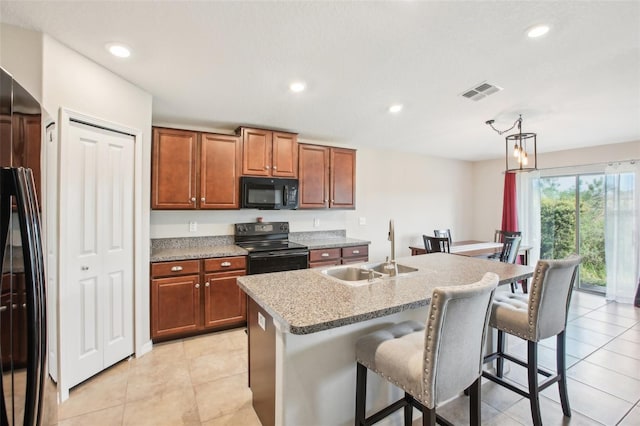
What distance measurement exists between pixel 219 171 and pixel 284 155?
2.76 ft

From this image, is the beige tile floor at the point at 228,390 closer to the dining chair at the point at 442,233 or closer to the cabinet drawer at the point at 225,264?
the cabinet drawer at the point at 225,264

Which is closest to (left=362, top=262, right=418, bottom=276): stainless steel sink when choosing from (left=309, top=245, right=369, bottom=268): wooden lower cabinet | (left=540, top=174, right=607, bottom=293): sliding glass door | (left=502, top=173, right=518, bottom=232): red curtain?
(left=309, top=245, right=369, bottom=268): wooden lower cabinet

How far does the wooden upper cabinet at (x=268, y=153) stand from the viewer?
3533 millimetres

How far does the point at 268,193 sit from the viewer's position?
12.0 feet

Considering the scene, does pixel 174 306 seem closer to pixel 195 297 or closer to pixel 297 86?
pixel 195 297

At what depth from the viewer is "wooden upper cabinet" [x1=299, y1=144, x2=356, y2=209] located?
12.9 feet

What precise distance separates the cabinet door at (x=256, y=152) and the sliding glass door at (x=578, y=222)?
490cm

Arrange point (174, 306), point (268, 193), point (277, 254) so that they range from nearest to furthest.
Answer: point (174, 306)
point (277, 254)
point (268, 193)

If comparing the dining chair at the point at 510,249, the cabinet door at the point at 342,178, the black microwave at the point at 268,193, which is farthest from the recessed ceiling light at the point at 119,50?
the dining chair at the point at 510,249

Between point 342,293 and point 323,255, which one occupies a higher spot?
point 342,293

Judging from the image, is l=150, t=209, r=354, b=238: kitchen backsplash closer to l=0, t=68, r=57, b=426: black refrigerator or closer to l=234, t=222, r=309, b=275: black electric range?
l=234, t=222, r=309, b=275: black electric range

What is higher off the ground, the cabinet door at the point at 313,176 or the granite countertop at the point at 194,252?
the cabinet door at the point at 313,176

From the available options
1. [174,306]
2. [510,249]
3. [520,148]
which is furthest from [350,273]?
[510,249]

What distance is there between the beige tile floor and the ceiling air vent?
2.41m
